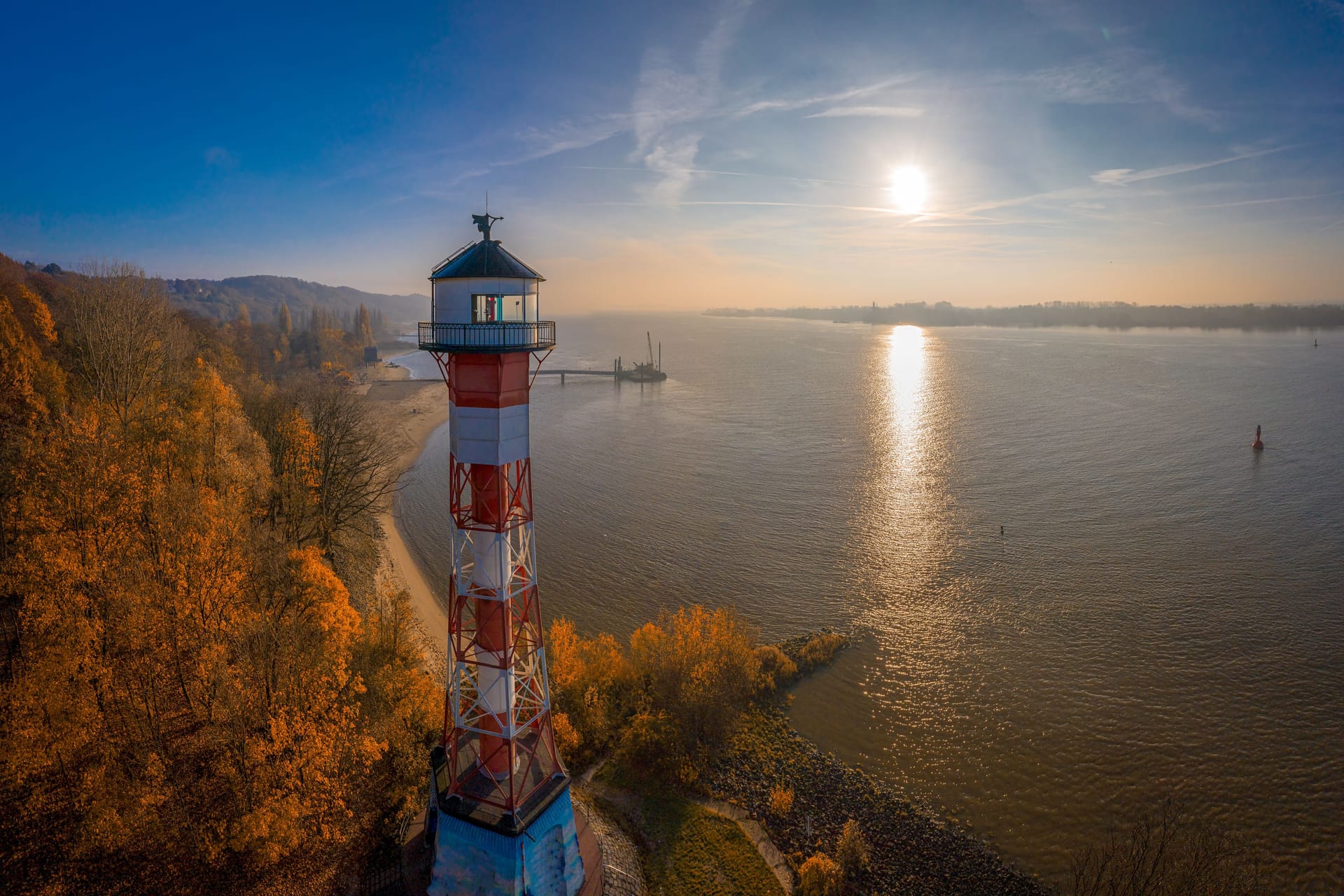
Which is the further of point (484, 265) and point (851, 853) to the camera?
point (851, 853)

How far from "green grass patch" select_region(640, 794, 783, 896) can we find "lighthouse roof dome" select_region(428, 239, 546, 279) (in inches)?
627

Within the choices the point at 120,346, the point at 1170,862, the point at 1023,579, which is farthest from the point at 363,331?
the point at 1170,862

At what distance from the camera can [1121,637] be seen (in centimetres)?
3100

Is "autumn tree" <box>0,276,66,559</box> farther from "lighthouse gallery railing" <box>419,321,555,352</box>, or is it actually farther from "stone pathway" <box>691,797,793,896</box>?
"stone pathway" <box>691,797,793,896</box>

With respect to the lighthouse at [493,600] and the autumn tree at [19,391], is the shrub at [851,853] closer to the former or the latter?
the lighthouse at [493,600]

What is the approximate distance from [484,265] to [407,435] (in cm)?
6131

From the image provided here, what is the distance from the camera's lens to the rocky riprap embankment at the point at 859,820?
18.8 m

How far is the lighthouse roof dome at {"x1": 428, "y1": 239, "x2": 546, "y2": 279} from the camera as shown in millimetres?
14016

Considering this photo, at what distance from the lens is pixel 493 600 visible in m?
14.5

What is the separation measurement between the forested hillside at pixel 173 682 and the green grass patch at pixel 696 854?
7.01 meters

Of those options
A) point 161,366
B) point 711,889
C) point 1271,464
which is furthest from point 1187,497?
point 161,366

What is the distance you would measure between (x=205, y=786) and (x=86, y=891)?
2.63 metres

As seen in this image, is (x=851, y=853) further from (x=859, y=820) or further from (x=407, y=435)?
(x=407, y=435)

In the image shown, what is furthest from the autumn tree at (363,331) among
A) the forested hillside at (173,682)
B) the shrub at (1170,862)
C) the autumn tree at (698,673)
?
the shrub at (1170,862)
